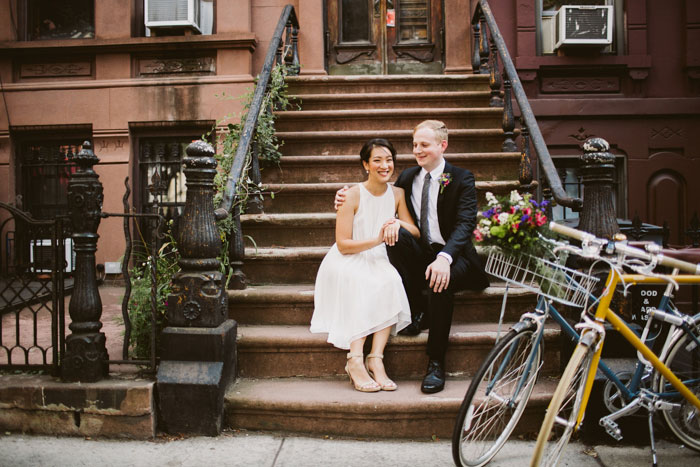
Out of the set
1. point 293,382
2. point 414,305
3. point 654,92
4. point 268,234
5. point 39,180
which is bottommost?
point 293,382

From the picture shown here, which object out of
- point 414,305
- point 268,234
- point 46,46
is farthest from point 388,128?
point 46,46

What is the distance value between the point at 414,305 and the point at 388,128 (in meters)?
2.82

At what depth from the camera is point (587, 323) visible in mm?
2400

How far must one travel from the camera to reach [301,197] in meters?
4.97

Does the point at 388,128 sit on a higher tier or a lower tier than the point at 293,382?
higher

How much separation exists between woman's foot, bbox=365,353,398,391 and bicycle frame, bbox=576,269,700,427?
1.13 metres

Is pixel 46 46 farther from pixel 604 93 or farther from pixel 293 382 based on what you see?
pixel 604 93

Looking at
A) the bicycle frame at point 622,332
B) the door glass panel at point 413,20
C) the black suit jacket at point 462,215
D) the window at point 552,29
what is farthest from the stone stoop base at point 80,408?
the window at point 552,29

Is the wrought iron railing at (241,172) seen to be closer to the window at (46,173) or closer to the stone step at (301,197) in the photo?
the stone step at (301,197)

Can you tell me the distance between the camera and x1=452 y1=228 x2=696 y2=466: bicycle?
101 inches

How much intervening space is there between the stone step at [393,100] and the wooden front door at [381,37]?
1.65 metres

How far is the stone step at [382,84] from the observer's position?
21.5ft

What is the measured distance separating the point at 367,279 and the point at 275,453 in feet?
3.76

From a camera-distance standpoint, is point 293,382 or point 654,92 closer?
point 293,382
